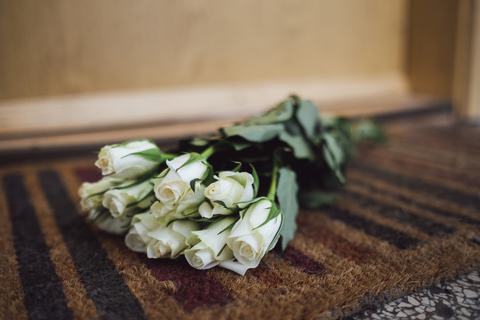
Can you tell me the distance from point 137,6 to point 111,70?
7.8 inches

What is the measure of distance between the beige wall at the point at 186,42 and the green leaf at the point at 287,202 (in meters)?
0.75

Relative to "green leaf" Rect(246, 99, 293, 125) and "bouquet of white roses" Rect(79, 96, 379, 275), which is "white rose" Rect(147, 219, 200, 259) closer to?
"bouquet of white roses" Rect(79, 96, 379, 275)

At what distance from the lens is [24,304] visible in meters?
0.35

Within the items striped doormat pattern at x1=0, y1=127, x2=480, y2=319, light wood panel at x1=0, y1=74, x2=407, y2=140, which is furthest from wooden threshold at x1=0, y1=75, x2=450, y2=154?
striped doormat pattern at x1=0, y1=127, x2=480, y2=319

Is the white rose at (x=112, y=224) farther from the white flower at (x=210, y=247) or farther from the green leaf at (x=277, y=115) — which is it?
the green leaf at (x=277, y=115)

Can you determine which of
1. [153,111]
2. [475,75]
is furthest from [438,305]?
[475,75]

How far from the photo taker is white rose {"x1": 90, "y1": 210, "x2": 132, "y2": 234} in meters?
0.47

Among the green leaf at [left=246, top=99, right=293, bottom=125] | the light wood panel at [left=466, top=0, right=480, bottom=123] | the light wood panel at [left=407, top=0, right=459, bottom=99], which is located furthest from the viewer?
the light wood panel at [left=407, top=0, right=459, bottom=99]

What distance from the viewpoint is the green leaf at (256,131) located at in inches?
19.3

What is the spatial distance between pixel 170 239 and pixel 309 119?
0.33 metres

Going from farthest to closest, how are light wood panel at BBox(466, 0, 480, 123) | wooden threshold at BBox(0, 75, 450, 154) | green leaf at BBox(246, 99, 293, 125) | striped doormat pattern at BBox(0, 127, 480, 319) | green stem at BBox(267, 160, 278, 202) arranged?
light wood panel at BBox(466, 0, 480, 123) < wooden threshold at BBox(0, 75, 450, 154) < green leaf at BBox(246, 99, 293, 125) < green stem at BBox(267, 160, 278, 202) < striped doormat pattern at BBox(0, 127, 480, 319)

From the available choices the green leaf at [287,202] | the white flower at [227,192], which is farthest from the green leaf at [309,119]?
the white flower at [227,192]

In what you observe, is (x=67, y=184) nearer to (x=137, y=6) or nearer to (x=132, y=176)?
(x=132, y=176)

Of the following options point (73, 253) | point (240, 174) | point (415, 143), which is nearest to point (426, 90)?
point (415, 143)
